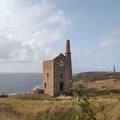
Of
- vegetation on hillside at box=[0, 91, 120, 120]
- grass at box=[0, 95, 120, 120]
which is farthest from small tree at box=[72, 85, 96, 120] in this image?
vegetation on hillside at box=[0, 91, 120, 120]

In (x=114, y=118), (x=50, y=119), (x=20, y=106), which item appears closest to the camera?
(x=114, y=118)

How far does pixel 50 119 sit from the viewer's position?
28141 mm

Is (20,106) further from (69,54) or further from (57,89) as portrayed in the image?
(69,54)

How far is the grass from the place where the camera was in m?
26.9

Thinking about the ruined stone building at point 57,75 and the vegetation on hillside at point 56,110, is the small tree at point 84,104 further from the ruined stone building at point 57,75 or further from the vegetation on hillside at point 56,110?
the ruined stone building at point 57,75

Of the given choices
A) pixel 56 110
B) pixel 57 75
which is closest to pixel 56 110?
pixel 56 110

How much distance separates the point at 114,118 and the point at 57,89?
27.2 meters

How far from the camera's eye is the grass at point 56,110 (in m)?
26.9

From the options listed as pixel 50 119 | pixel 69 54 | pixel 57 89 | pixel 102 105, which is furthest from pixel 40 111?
pixel 69 54

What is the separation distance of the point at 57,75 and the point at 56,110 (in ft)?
74.7

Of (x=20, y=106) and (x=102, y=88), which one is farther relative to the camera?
(x=102, y=88)

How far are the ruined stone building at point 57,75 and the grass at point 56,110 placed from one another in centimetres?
1842

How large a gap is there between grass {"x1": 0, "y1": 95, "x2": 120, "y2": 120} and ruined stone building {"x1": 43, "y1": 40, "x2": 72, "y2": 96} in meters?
18.4

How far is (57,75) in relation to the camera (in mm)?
52250
